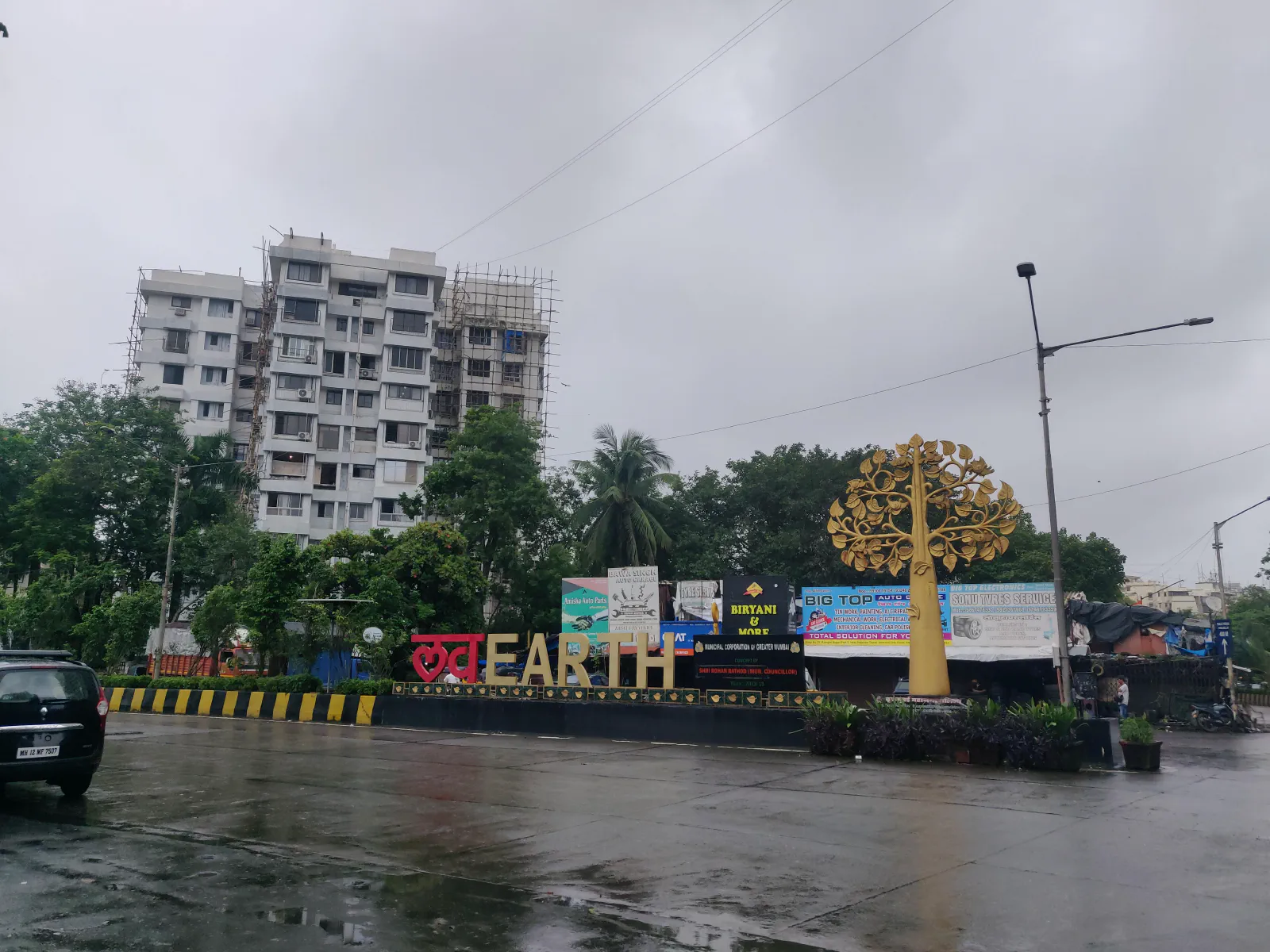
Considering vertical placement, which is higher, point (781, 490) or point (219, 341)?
point (219, 341)

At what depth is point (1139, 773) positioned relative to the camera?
15055 mm

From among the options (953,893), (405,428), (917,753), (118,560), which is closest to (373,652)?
(917,753)

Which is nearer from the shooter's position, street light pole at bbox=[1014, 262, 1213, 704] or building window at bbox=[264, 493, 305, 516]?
street light pole at bbox=[1014, 262, 1213, 704]

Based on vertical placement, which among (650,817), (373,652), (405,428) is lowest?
(650,817)

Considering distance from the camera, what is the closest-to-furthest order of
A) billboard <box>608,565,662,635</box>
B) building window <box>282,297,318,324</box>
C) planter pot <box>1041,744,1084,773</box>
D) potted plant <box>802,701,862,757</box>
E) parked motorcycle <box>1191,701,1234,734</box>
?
planter pot <box>1041,744,1084,773</box> → potted plant <box>802,701,862,757</box> → billboard <box>608,565,662,635</box> → parked motorcycle <box>1191,701,1234,734</box> → building window <box>282,297,318,324</box>

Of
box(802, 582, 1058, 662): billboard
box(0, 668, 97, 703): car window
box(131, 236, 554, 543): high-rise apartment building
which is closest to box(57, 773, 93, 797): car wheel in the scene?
box(0, 668, 97, 703): car window

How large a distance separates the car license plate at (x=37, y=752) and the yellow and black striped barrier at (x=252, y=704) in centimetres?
1581

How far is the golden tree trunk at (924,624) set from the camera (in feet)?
65.8

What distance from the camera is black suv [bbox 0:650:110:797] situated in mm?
10492

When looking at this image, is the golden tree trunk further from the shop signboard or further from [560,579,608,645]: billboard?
[560,579,608,645]: billboard

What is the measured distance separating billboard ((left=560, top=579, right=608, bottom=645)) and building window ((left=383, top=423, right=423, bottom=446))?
3340 centimetres

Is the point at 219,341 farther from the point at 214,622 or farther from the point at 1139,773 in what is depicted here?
the point at 1139,773

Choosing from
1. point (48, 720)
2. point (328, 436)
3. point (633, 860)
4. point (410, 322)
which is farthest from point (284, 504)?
point (633, 860)

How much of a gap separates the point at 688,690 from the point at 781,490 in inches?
1049
